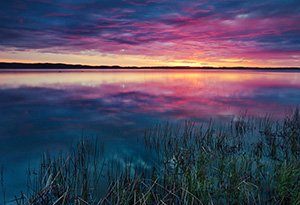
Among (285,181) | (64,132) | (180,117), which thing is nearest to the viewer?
(285,181)

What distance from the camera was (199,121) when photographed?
1354 cm

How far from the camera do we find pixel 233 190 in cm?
459

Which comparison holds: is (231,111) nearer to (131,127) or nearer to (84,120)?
(131,127)

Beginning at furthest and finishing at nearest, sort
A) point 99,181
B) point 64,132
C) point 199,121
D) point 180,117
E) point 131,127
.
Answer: point 180,117, point 199,121, point 131,127, point 64,132, point 99,181

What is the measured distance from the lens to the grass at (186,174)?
14.5 ft

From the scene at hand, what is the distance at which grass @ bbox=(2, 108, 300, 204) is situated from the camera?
4.43m

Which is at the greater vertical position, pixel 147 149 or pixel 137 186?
pixel 137 186

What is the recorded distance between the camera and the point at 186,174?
4.85 meters

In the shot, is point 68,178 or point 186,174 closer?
point 186,174

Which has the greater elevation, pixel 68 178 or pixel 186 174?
pixel 186 174

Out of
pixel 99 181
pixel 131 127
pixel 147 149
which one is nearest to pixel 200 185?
pixel 99 181

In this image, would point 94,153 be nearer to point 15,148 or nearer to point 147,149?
point 147,149

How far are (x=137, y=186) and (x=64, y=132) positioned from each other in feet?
26.9

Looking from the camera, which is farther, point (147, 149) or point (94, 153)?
point (147, 149)
